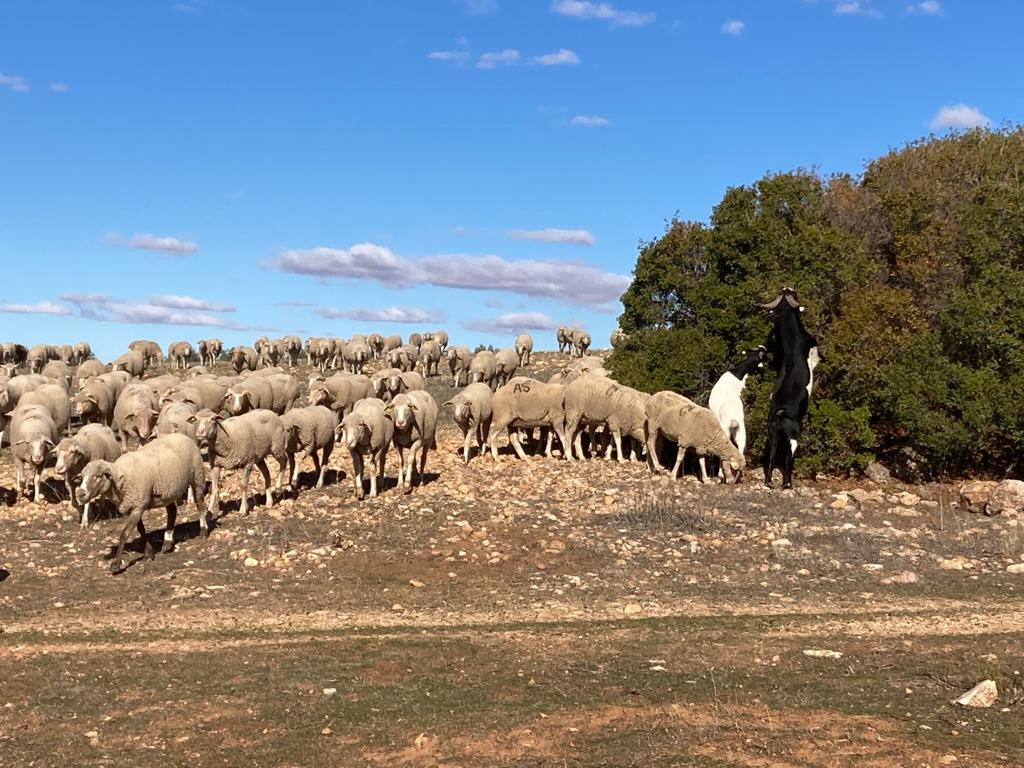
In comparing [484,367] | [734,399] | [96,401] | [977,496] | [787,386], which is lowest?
[977,496]

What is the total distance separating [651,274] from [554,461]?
8.40 m

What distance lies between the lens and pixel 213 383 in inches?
1008

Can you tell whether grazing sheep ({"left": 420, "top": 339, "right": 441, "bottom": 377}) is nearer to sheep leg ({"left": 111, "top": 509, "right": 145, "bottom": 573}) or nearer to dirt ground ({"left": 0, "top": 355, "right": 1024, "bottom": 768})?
dirt ground ({"left": 0, "top": 355, "right": 1024, "bottom": 768})

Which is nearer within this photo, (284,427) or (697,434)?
(284,427)

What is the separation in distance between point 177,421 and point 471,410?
6.44m

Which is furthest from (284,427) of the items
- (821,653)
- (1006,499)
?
(1006,499)

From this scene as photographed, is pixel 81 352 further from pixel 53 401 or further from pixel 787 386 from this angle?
pixel 787 386

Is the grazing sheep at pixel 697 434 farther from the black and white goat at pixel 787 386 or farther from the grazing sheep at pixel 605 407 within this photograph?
the grazing sheep at pixel 605 407

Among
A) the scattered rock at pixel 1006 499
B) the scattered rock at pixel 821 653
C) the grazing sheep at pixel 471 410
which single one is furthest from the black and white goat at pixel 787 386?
the scattered rock at pixel 821 653

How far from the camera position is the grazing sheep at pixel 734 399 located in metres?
22.5

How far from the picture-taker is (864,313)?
960 inches

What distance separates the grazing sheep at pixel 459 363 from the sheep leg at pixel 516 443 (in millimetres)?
13403

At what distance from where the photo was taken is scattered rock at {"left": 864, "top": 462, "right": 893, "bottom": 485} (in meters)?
23.4

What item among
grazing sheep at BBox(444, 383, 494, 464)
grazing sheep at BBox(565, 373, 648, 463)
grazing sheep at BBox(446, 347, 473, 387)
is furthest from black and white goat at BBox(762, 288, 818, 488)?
grazing sheep at BBox(446, 347, 473, 387)
